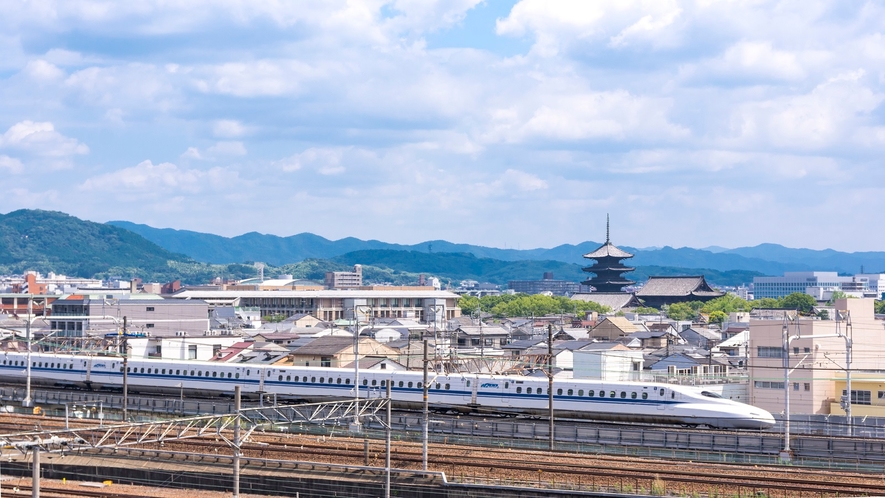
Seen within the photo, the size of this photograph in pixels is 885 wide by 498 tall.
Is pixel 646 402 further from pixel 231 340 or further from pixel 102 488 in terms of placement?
pixel 231 340

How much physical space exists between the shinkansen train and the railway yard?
7394 mm

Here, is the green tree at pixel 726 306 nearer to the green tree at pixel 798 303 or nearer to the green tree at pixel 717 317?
the green tree at pixel 798 303

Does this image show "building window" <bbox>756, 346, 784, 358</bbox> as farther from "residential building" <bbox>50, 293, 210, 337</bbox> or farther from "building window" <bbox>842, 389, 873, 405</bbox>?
"residential building" <bbox>50, 293, 210, 337</bbox>

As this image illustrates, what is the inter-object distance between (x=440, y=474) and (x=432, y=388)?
2250cm

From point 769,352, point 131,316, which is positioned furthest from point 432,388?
point 131,316

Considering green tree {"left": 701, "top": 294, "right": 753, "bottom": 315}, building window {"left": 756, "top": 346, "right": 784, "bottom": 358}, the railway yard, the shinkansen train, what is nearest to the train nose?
the shinkansen train

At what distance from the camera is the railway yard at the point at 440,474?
35.8 meters

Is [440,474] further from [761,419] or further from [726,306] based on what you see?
[726,306]

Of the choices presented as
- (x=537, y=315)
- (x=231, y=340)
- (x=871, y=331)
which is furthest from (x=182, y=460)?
(x=537, y=315)

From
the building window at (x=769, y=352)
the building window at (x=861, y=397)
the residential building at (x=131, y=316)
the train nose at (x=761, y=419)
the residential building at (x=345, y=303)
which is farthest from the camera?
the residential building at (x=345, y=303)

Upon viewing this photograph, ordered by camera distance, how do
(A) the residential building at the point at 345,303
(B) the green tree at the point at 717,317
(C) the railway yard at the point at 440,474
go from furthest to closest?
(A) the residential building at the point at 345,303 → (B) the green tree at the point at 717,317 → (C) the railway yard at the point at 440,474

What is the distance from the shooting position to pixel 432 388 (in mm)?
58438

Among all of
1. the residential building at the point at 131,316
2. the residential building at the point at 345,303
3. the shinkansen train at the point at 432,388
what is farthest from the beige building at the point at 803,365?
the residential building at the point at 345,303

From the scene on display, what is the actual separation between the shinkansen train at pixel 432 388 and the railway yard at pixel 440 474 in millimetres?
7394
